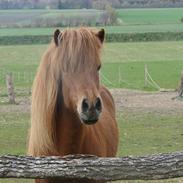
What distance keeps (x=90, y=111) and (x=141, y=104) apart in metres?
15.4

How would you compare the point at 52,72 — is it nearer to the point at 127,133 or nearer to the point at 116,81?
the point at 127,133

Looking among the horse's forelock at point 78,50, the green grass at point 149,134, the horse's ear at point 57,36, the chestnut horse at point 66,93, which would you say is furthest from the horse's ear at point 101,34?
the green grass at point 149,134

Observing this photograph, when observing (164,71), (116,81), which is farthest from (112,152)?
(164,71)

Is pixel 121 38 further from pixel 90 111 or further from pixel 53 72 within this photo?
pixel 90 111

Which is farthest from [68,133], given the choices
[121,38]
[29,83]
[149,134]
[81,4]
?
[81,4]

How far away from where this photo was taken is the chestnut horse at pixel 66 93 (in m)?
4.60

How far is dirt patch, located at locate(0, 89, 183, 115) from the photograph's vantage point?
1806 centimetres

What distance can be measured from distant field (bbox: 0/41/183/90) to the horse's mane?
18.7m

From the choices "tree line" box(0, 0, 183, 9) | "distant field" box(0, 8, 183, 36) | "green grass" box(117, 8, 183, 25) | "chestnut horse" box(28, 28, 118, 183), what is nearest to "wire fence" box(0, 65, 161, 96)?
"chestnut horse" box(28, 28, 118, 183)

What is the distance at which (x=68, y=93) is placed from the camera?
468 cm

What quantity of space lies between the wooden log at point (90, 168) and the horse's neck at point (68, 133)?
0.82 meters

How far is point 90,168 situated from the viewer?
13.3 feet

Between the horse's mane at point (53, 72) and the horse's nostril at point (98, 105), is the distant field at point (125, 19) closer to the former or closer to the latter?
the horse's mane at point (53, 72)

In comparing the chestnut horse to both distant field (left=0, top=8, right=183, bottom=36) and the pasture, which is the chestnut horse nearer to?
the pasture
